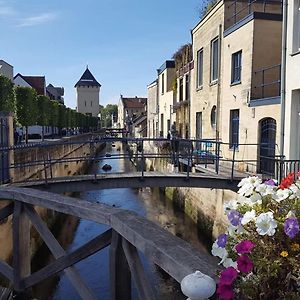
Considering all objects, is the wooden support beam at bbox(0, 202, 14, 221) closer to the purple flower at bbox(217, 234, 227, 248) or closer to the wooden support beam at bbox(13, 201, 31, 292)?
the wooden support beam at bbox(13, 201, 31, 292)

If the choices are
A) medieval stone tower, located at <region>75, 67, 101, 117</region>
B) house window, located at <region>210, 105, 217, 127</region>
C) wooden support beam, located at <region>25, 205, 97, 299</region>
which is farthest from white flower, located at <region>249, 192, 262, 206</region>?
medieval stone tower, located at <region>75, 67, 101, 117</region>

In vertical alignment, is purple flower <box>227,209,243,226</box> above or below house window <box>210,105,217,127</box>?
below

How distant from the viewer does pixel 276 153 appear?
12.6 m

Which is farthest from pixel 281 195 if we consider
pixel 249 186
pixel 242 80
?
pixel 242 80

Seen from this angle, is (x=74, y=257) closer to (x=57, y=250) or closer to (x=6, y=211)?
(x=57, y=250)

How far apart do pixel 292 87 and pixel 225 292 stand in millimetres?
10528

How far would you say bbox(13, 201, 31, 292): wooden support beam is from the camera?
3.73 m

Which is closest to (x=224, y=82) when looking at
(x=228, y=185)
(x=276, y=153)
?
(x=276, y=153)

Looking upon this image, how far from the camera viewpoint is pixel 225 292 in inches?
64.2

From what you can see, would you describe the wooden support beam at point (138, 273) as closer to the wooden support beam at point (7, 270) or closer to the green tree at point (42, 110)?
the wooden support beam at point (7, 270)

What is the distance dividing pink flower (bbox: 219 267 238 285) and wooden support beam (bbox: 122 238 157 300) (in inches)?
28.7

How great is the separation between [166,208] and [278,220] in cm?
2080

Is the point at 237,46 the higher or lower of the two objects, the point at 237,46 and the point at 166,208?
the higher

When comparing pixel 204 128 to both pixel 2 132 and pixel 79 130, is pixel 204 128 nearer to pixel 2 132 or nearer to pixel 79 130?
pixel 2 132
